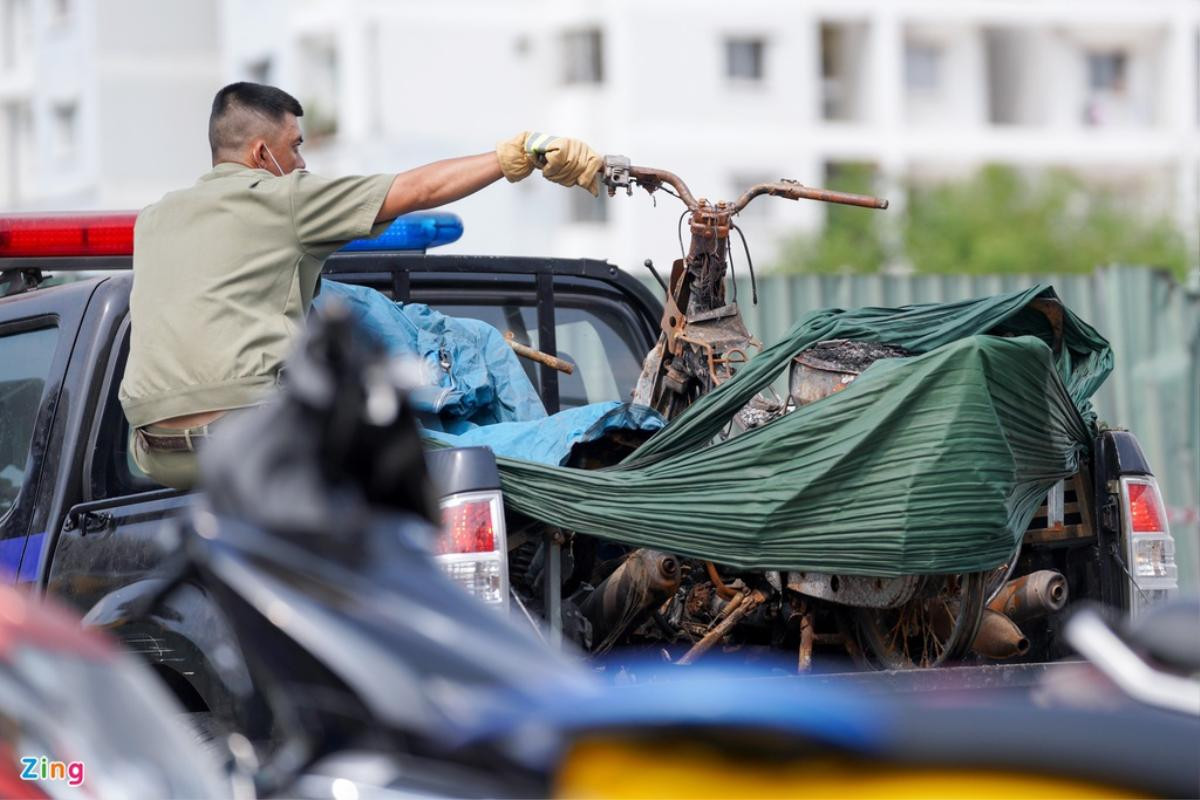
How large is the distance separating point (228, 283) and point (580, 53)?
3271cm

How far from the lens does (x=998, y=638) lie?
15.4 feet

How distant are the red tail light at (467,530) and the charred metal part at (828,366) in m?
0.91

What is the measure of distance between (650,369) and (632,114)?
1191 inches

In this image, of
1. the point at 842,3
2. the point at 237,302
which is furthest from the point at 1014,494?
the point at 842,3

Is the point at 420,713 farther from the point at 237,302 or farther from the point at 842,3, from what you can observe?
the point at 842,3

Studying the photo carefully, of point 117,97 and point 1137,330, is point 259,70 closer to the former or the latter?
point 117,97

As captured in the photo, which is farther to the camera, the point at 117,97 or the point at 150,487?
the point at 117,97

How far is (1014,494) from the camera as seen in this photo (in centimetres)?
437

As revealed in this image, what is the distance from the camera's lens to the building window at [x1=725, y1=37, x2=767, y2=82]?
120ft

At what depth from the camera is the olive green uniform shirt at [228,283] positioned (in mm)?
4766

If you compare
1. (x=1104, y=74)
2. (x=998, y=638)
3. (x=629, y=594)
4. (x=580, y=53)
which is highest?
(x=580, y=53)
